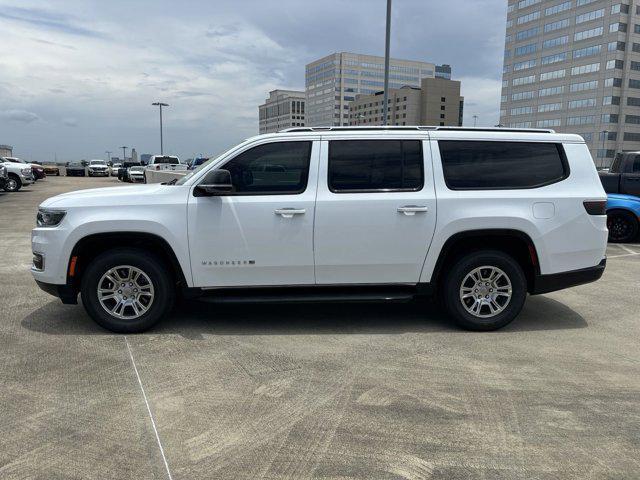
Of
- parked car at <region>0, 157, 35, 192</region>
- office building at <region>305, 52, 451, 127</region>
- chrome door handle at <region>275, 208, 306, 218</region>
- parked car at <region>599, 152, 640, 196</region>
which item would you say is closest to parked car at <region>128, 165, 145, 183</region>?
parked car at <region>0, 157, 35, 192</region>

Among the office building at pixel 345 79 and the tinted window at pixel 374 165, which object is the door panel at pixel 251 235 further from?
the office building at pixel 345 79

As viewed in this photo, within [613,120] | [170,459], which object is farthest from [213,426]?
[613,120]

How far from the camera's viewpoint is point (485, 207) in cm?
520

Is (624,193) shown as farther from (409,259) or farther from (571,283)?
(409,259)

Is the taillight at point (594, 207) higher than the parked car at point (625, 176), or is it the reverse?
the parked car at point (625, 176)

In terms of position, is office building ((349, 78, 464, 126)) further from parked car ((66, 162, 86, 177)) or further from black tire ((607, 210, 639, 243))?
black tire ((607, 210, 639, 243))

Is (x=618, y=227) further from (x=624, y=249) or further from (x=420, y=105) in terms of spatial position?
(x=420, y=105)

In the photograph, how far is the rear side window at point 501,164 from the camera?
5277 millimetres

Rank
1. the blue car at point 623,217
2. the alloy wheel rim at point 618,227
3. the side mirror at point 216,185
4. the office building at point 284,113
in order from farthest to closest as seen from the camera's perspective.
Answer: the office building at point 284,113 < the alloy wheel rim at point 618,227 < the blue car at point 623,217 < the side mirror at point 216,185

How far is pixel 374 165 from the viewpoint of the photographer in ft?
17.1

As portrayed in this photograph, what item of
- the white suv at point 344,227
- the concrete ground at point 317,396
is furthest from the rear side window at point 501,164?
the concrete ground at point 317,396

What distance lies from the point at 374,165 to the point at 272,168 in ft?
3.24

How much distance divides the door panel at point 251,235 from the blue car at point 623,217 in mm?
8867

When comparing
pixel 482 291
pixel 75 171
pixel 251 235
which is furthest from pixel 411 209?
pixel 75 171
